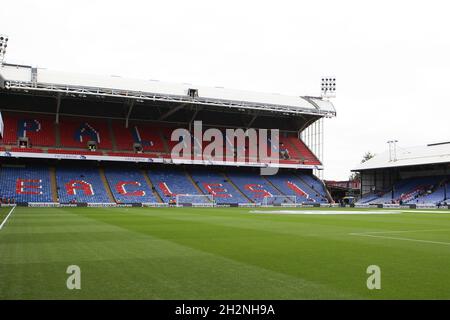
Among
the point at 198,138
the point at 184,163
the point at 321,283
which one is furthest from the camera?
the point at 198,138

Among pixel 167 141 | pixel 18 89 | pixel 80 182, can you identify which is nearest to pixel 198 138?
pixel 167 141

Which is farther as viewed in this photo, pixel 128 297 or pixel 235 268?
pixel 235 268

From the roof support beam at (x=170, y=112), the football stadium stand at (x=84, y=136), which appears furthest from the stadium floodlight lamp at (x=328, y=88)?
the roof support beam at (x=170, y=112)

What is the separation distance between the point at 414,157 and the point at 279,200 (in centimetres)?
2249

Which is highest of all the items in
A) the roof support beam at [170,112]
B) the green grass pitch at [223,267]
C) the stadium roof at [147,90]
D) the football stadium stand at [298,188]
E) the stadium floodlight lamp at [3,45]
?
the stadium floodlight lamp at [3,45]

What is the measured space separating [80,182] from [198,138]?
58.4 ft

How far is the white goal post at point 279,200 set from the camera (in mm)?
59013

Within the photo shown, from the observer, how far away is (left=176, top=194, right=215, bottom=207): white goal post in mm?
55125

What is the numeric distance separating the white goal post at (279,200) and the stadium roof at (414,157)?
17.1 m

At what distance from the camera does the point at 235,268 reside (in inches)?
354

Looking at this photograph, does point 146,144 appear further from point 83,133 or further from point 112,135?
point 83,133

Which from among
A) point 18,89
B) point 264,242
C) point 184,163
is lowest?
point 264,242

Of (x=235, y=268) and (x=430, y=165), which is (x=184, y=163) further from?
(x=235, y=268)

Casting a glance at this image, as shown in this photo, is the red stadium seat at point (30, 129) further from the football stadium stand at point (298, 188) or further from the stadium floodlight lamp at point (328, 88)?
the stadium floodlight lamp at point (328, 88)
